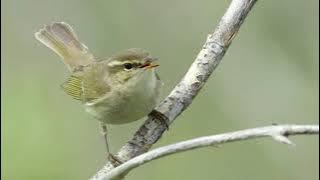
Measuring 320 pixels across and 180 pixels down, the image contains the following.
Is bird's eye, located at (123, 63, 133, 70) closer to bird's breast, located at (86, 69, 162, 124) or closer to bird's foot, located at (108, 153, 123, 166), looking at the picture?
bird's breast, located at (86, 69, 162, 124)

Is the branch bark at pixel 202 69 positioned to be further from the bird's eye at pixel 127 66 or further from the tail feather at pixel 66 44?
the tail feather at pixel 66 44

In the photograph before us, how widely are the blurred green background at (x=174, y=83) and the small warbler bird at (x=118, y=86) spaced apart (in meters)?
0.86

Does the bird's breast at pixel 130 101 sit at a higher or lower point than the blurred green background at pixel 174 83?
higher

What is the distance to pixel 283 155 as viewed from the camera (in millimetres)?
5438

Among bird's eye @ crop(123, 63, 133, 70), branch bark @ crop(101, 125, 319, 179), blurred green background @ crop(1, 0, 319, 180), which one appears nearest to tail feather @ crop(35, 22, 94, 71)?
blurred green background @ crop(1, 0, 319, 180)

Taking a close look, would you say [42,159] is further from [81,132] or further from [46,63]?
[46,63]

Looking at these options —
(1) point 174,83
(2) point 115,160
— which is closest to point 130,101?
(2) point 115,160

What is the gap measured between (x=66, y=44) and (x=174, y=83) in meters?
1.12

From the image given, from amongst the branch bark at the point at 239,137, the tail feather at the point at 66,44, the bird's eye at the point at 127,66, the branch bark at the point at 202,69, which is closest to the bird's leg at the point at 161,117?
the branch bark at the point at 202,69

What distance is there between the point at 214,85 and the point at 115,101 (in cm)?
201

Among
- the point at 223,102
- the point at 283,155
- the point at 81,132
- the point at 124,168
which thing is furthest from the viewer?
the point at 81,132

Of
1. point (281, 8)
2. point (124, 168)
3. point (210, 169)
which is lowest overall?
Answer: point (210, 169)

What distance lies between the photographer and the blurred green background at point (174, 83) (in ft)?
18.9

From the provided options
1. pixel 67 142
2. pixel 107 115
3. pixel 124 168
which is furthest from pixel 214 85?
pixel 124 168
